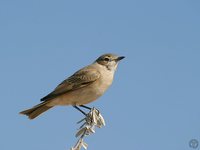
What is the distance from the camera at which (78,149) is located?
3.62 metres

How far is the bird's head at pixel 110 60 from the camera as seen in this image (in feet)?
32.2

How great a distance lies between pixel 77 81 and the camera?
9008mm

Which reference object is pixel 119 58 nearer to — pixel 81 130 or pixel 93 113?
pixel 93 113

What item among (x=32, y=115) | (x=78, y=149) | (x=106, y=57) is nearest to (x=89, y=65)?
(x=106, y=57)

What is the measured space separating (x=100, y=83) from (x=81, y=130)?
4.55m

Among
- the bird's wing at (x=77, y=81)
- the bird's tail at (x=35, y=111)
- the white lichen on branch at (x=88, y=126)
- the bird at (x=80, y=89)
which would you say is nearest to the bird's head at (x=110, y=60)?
the bird at (x=80, y=89)

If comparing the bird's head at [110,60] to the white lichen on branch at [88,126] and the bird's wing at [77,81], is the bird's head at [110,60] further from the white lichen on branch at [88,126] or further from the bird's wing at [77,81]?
the white lichen on branch at [88,126]

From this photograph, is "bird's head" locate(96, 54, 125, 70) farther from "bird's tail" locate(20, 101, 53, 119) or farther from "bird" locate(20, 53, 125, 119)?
"bird's tail" locate(20, 101, 53, 119)

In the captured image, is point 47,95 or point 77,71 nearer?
point 47,95

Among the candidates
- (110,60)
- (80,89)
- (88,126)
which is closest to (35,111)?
(80,89)

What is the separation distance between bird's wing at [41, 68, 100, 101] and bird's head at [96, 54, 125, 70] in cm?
65

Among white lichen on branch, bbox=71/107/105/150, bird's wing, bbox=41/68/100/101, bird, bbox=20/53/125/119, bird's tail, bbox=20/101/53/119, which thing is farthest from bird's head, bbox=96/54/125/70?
white lichen on branch, bbox=71/107/105/150

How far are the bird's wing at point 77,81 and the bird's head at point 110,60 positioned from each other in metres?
0.65

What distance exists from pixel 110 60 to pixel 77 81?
4.36ft
